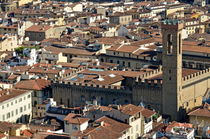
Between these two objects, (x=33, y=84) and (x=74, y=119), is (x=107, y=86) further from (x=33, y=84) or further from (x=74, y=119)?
(x=74, y=119)

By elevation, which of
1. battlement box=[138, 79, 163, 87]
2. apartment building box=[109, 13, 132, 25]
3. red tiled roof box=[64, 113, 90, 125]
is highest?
battlement box=[138, 79, 163, 87]

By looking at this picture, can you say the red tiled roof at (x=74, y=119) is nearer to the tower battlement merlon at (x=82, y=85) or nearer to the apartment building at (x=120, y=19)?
the tower battlement merlon at (x=82, y=85)

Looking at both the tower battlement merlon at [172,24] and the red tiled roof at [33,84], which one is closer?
the tower battlement merlon at [172,24]

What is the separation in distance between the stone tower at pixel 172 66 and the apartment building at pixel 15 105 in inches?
716

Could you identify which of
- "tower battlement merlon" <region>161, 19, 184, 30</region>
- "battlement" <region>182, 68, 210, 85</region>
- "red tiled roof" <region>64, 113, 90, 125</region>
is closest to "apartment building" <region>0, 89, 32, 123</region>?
"red tiled roof" <region>64, 113, 90, 125</region>

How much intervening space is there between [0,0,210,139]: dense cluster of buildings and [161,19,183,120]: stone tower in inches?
4.8

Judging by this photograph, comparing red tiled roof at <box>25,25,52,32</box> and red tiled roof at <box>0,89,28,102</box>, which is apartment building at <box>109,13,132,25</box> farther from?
red tiled roof at <box>0,89,28,102</box>

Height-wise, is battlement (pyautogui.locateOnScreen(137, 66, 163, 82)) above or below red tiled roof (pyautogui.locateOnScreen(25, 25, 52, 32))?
above

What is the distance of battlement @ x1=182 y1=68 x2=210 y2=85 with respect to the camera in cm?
8426

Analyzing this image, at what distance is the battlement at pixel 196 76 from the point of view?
84256mm

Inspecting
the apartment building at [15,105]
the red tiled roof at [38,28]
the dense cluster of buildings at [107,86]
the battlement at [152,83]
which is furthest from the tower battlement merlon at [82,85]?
the red tiled roof at [38,28]

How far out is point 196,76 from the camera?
86.6 meters

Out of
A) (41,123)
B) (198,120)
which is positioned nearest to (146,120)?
Answer: (198,120)

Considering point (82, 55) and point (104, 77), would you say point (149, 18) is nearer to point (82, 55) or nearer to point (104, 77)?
point (82, 55)
